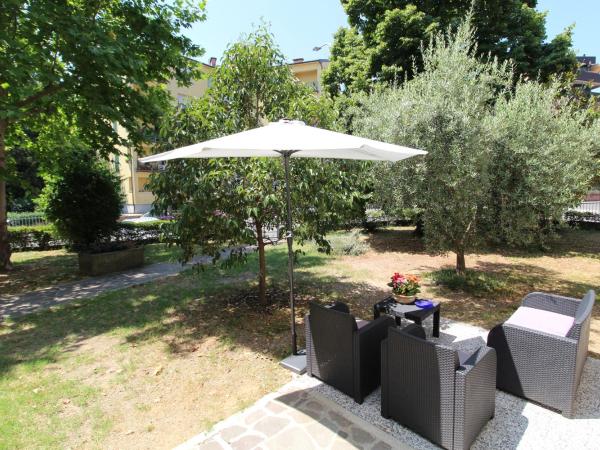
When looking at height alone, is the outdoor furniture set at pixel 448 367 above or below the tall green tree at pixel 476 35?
below

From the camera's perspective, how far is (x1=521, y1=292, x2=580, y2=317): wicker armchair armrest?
412 centimetres

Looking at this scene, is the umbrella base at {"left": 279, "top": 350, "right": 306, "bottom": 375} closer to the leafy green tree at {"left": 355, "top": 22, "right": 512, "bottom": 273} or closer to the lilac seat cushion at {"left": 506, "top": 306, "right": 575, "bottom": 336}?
the lilac seat cushion at {"left": 506, "top": 306, "right": 575, "bottom": 336}

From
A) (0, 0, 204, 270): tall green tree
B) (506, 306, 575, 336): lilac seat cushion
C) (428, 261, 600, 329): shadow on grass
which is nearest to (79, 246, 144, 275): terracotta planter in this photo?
(0, 0, 204, 270): tall green tree

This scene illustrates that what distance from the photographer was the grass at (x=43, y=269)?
896cm

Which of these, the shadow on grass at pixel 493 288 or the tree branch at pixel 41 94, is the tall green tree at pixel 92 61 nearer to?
the tree branch at pixel 41 94

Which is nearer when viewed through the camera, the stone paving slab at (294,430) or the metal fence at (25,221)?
the stone paving slab at (294,430)

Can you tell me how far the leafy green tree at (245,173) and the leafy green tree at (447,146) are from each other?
1508 mm

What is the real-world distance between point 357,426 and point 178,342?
329 centimetres

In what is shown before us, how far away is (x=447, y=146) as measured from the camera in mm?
6438

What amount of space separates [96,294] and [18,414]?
4.89 m

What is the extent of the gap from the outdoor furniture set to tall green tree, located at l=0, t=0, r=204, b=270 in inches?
301

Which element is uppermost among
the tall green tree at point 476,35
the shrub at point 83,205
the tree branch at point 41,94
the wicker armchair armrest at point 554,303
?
the tall green tree at point 476,35

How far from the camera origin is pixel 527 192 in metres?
6.73

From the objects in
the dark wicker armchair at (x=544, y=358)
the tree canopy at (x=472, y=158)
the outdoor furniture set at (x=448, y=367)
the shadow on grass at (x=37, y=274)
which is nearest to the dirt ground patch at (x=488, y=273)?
the tree canopy at (x=472, y=158)
